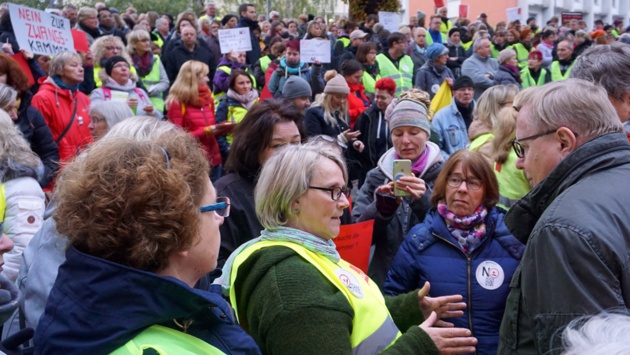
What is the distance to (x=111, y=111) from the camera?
4.80m

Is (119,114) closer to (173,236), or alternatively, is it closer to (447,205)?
(447,205)

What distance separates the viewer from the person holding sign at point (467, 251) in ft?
10.8

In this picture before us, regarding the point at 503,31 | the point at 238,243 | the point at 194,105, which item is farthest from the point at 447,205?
the point at 503,31

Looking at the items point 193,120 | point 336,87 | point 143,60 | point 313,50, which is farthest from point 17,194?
point 313,50

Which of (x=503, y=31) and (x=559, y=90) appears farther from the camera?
(x=503, y=31)

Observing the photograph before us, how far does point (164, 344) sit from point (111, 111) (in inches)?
135

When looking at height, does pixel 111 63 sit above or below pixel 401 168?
above

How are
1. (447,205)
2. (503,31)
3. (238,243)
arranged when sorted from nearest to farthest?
1. (238,243)
2. (447,205)
3. (503,31)

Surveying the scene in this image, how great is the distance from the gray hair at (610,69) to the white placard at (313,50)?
26.6 ft

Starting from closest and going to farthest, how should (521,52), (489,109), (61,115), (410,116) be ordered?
1. (410,116)
2. (489,109)
3. (61,115)
4. (521,52)

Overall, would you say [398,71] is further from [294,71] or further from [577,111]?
[577,111]

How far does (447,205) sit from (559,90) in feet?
4.39

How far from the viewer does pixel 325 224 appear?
2564 millimetres

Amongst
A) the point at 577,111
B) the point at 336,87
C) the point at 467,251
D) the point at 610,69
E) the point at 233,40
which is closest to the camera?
the point at 577,111
